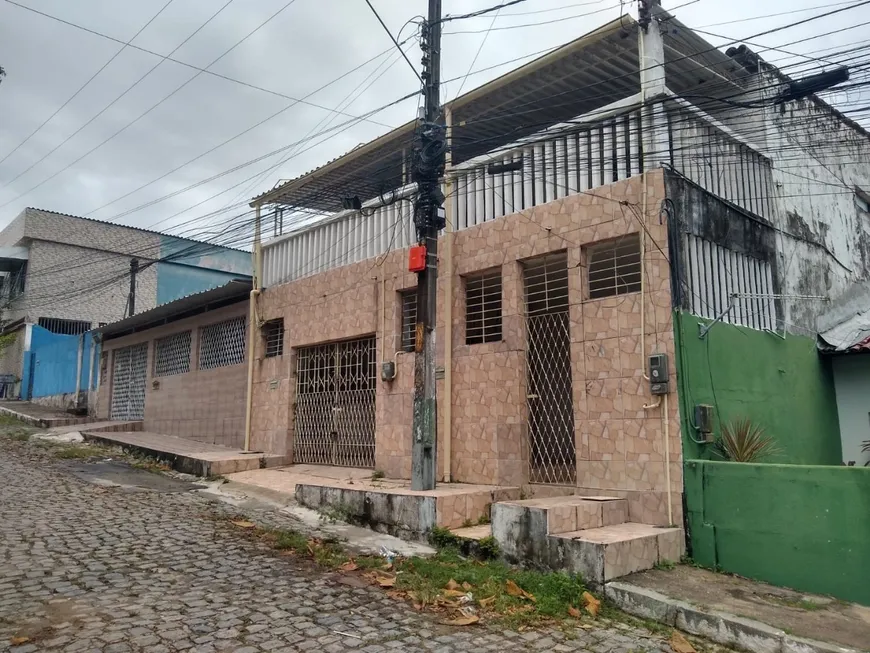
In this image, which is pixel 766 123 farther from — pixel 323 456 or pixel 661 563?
pixel 323 456

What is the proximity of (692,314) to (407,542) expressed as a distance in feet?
12.7

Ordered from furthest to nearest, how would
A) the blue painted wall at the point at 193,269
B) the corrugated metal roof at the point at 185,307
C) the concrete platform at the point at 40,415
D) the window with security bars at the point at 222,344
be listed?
the blue painted wall at the point at 193,269 < the concrete platform at the point at 40,415 < the window with security bars at the point at 222,344 < the corrugated metal roof at the point at 185,307

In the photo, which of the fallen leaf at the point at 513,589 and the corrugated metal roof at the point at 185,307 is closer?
the fallen leaf at the point at 513,589

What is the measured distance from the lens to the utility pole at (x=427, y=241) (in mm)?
7652

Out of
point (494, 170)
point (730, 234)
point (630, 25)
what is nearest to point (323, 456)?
point (494, 170)

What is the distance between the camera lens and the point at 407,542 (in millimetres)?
7062

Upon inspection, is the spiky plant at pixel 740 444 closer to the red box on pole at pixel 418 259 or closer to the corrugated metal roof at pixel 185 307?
the red box on pole at pixel 418 259

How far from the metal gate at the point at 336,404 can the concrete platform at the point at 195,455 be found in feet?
2.66

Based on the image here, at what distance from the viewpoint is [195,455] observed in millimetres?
12125

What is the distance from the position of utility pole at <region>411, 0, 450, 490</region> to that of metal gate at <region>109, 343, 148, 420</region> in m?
13.3

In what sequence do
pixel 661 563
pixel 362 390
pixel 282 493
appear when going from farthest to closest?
pixel 362 390
pixel 282 493
pixel 661 563

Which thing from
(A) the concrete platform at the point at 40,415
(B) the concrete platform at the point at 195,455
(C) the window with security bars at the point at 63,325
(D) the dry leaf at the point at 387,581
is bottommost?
(D) the dry leaf at the point at 387,581

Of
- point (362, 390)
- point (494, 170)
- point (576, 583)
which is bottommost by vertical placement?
point (576, 583)

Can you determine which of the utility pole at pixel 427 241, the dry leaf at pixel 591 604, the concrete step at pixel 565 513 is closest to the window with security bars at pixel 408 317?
the utility pole at pixel 427 241
